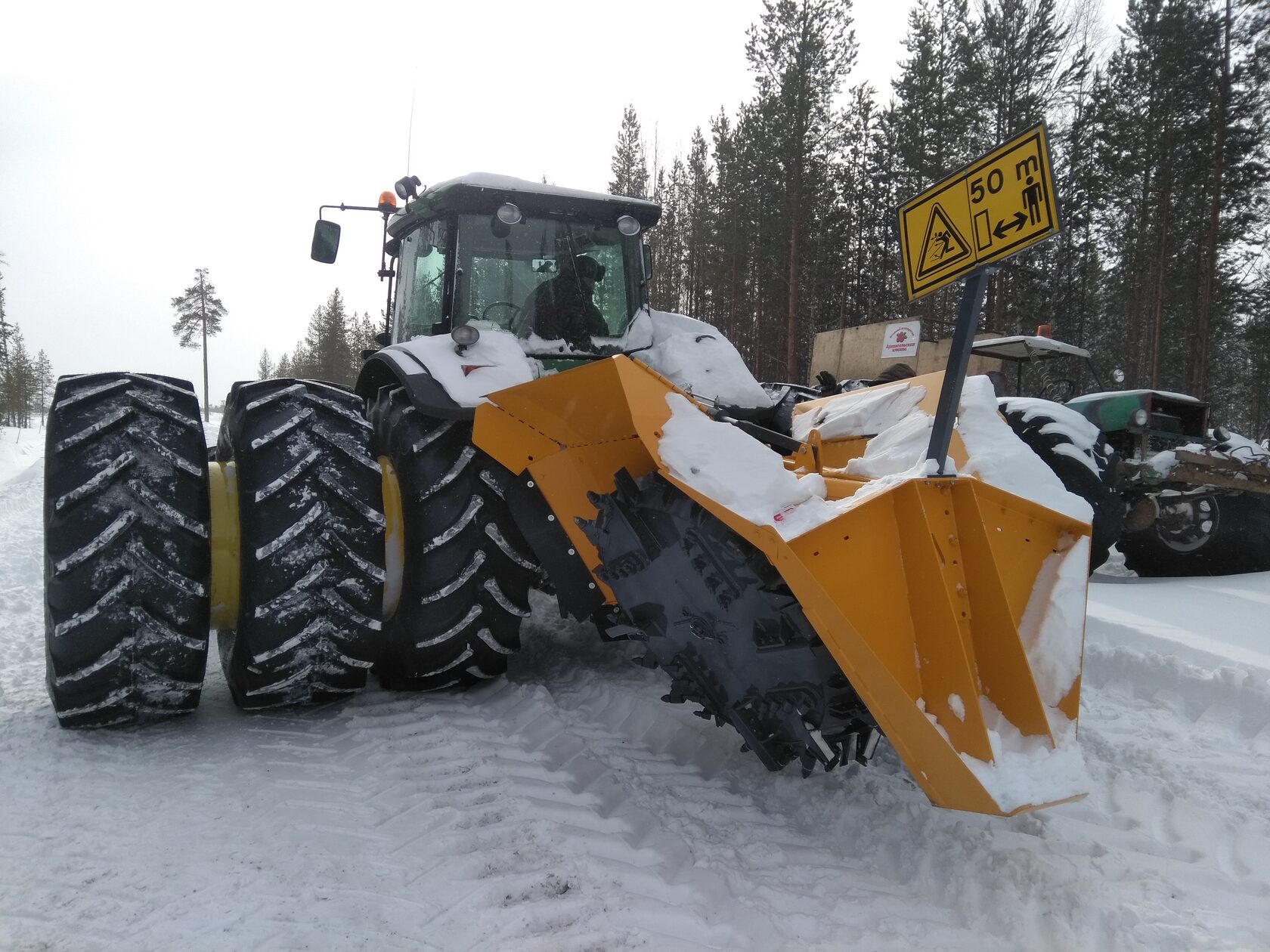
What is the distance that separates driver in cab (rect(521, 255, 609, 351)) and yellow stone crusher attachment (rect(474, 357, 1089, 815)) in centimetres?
154

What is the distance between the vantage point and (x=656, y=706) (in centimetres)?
323

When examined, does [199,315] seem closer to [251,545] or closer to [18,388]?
[18,388]

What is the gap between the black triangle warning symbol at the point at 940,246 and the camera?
195cm

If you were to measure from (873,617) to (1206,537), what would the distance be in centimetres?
584

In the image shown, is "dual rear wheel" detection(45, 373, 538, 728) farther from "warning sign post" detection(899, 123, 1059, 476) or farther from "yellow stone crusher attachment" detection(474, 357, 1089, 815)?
"warning sign post" detection(899, 123, 1059, 476)

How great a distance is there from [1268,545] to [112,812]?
7.35 metres

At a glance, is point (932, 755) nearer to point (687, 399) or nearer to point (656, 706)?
point (687, 399)

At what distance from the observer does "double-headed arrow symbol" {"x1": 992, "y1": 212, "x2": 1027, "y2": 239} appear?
1.76 metres

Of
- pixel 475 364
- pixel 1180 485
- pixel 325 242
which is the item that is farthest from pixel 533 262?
pixel 1180 485

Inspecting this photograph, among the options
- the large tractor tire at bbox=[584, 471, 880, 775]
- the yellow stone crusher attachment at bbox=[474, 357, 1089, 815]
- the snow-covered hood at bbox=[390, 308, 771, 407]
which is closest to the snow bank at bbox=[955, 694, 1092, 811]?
the yellow stone crusher attachment at bbox=[474, 357, 1089, 815]

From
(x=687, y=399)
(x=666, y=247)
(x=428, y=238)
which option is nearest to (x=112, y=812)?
(x=687, y=399)

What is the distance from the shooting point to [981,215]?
1869 millimetres

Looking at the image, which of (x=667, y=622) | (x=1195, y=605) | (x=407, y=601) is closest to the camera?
(x=667, y=622)

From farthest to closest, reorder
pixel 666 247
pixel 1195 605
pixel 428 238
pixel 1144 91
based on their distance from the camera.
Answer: pixel 666 247 → pixel 1144 91 → pixel 1195 605 → pixel 428 238
